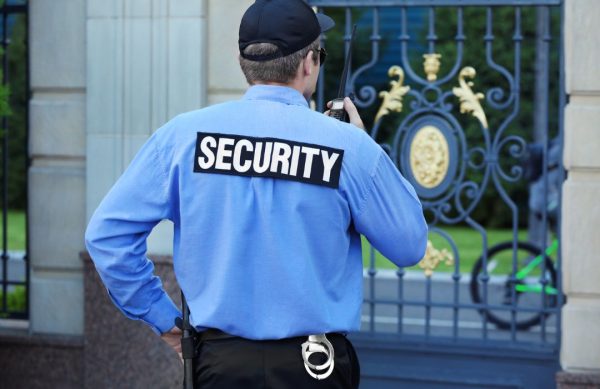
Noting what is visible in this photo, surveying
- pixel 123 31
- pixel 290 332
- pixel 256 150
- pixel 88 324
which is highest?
pixel 123 31

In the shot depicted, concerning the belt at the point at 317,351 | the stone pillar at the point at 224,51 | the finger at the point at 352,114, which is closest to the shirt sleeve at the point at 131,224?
the belt at the point at 317,351

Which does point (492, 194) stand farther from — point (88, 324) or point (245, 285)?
point (245, 285)

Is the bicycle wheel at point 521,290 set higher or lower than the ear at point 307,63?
lower

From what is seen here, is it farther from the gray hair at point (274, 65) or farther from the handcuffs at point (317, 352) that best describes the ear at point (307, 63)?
the handcuffs at point (317, 352)

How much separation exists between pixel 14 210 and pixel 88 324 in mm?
13671

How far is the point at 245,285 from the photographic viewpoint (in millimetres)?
2811

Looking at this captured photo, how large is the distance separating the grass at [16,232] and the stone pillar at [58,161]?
9109 mm

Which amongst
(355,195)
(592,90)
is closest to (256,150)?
(355,195)

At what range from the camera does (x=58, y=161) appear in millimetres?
6117

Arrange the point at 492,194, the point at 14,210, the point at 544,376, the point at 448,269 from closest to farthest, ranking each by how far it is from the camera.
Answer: the point at 544,376 → the point at 448,269 → the point at 492,194 → the point at 14,210

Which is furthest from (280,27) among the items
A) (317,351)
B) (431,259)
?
(431,259)

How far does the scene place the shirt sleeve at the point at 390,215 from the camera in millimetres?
2824

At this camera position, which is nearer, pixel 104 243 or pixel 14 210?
pixel 104 243

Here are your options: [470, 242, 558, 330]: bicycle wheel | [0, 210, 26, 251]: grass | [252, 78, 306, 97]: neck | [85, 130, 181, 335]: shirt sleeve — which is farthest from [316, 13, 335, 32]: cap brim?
[0, 210, 26, 251]: grass
